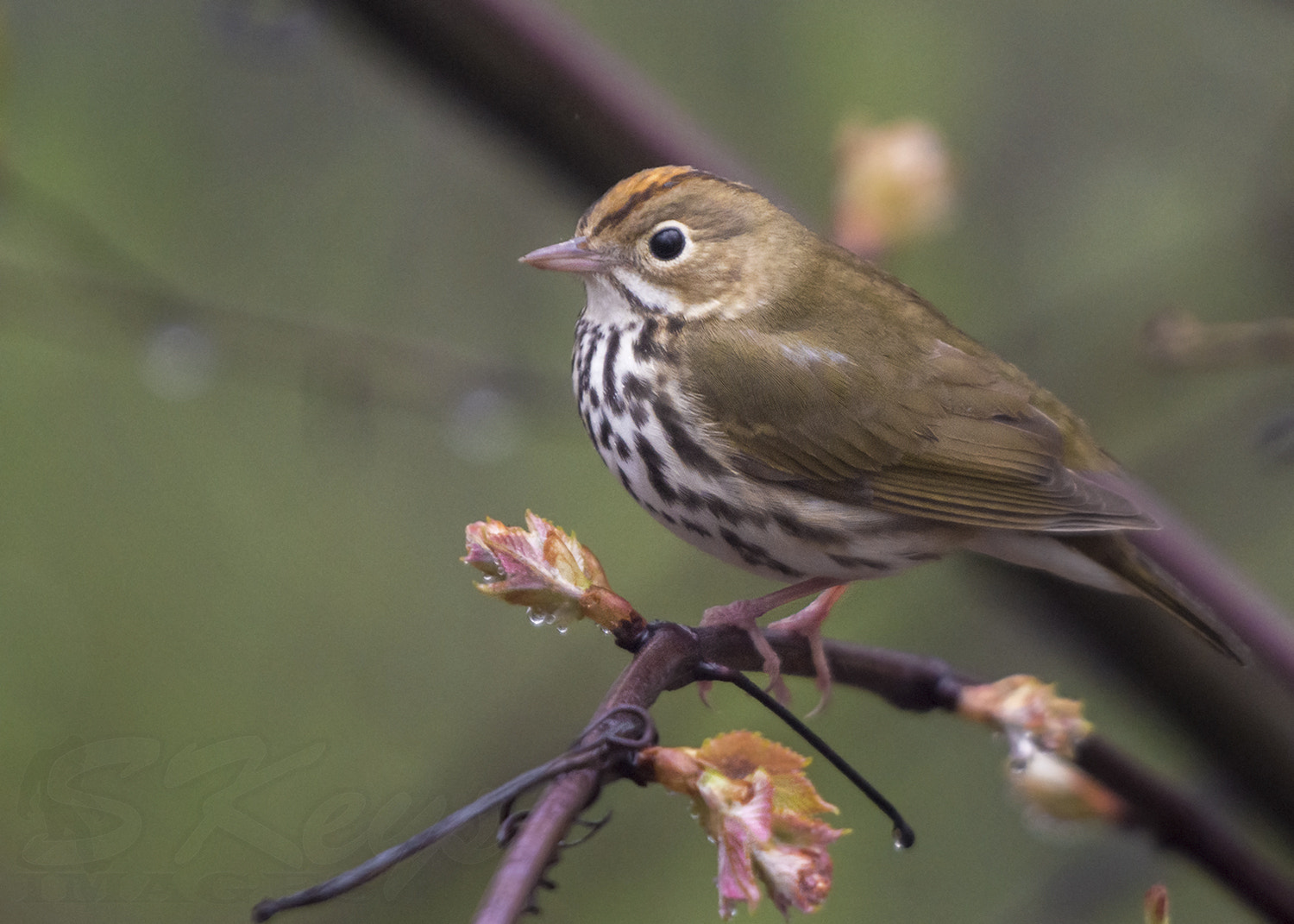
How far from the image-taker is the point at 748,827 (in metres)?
1.46

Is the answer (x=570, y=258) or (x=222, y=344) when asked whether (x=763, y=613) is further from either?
(x=222, y=344)

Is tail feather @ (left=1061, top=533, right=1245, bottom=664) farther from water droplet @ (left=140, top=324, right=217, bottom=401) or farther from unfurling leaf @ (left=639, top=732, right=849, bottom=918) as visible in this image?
water droplet @ (left=140, top=324, right=217, bottom=401)

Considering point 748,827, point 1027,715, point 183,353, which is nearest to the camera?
point 748,827

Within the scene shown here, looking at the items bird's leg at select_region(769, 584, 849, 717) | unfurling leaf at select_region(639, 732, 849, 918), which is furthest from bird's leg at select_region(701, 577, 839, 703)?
unfurling leaf at select_region(639, 732, 849, 918)

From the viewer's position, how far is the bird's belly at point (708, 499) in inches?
104

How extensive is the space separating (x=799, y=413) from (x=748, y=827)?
1.42 m

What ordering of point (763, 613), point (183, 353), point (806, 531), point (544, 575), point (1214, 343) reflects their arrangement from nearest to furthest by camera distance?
point (544, 575) < point (763, 613) < point (806, 531) < point (1214, 343) < point (183, 353)

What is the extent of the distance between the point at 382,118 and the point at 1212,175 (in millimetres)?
3024

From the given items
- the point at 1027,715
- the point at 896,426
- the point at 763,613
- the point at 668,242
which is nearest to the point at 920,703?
the point at 1027,715

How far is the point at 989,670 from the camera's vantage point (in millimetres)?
4660

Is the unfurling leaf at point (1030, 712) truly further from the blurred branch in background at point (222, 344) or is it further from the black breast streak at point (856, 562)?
the blurred branch in background at point (222, 344)

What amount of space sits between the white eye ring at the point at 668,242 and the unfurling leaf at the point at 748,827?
132 centimetres

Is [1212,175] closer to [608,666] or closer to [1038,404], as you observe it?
[1038,404]

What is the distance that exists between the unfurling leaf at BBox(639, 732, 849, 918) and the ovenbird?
1.13m
